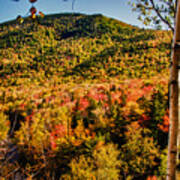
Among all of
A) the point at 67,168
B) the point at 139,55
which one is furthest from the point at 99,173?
the point at 139,55

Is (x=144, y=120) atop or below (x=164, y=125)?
atop

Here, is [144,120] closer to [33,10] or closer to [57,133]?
[57,133]

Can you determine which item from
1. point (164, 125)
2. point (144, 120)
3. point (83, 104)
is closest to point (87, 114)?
point (83, 104)

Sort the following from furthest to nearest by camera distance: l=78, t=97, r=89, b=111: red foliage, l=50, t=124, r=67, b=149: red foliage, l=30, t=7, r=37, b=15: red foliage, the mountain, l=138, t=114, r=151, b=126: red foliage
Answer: l=78, t=97, r=89, b=111: red foliage < l=50, t=124, r=67, b=149: red foliage < l=138, t=114, r=151, b=126: red foliage < the mountain < l=30, t=7, r=37, b=15: red foliage

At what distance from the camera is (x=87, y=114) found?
24359 millimetres

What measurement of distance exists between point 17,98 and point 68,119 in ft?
47.0

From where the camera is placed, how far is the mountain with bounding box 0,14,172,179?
16.6 metres

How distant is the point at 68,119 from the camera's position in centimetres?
2411

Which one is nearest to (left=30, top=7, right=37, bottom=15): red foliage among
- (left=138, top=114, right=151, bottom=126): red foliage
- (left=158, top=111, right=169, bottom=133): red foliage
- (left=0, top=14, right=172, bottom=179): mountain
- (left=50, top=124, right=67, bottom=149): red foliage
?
(left=0, top=14, right=172, bottom=179): mountain

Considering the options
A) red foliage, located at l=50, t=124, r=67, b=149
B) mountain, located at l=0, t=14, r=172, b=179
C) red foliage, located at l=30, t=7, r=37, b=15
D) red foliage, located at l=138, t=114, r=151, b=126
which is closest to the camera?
red foliage, located at l=30, t=7, r=37, b=15

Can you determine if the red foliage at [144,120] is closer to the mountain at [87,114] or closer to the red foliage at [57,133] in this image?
the mountain at [87,114]

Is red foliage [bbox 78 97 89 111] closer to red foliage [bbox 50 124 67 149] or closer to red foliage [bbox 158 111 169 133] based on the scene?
red foliage [bbox 50 124 67 149]

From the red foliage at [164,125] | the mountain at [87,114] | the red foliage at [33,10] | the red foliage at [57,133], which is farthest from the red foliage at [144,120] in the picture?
the red foliage at [33,10]

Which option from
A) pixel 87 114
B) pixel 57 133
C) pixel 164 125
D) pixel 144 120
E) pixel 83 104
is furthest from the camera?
pixel 83 104
